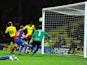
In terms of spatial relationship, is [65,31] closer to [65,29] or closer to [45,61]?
[65,29]

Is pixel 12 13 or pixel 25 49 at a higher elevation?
pixel 12 13

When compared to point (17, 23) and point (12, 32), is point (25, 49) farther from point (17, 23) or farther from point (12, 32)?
point (17, 23)

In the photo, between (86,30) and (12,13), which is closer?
(86,30)

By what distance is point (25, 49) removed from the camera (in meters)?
27.1

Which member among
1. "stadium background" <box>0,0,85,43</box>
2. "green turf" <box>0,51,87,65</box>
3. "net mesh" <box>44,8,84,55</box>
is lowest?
"green turf" <box>0,51,87,65</box>

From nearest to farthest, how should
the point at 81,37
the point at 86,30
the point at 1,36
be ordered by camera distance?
the point at 86,30
the point at 81,37
the point at 1,36

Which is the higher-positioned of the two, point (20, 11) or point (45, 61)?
point (20, 11)

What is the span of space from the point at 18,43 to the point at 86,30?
4136mm

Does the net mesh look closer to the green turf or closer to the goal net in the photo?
the goal net

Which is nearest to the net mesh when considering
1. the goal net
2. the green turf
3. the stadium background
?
the goal net

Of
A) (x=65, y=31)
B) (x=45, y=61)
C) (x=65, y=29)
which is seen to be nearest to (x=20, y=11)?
(x=65, y=29)

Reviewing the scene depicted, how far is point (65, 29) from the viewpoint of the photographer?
29.9 meters

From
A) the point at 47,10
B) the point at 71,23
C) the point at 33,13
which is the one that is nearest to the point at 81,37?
the point at 71,23

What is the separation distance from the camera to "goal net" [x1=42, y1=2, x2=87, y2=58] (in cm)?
2895
